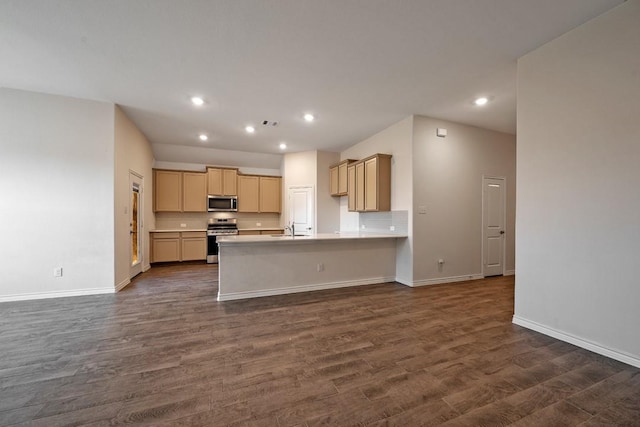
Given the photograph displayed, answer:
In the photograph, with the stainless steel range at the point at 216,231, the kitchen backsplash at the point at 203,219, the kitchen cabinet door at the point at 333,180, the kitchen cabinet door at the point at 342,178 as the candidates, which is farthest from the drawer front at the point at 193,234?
the kitchen cabinet door at the point at 342,178

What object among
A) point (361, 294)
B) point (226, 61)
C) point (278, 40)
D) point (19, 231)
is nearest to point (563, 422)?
point (361, 294)

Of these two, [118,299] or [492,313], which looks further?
[118,299]

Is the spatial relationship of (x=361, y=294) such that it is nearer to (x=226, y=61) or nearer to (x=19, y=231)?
(x=226, y=61)

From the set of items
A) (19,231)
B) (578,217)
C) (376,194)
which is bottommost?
(19,231)

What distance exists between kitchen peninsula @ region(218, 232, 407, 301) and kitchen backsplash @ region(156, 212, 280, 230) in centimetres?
371

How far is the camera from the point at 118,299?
12.4 ft

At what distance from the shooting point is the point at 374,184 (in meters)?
4.93

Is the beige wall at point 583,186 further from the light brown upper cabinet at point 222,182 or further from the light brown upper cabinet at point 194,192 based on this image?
the light brown upper cabinet at point 194,192

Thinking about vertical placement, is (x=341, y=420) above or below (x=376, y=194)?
below

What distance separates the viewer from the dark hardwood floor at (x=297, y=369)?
5.24 feet

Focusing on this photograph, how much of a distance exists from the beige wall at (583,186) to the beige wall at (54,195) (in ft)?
18.7

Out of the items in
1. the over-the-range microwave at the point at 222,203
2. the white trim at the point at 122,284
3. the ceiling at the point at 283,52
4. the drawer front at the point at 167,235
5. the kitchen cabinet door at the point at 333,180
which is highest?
A: the ceiling at the point at 283,52

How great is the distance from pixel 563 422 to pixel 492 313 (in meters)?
1.84

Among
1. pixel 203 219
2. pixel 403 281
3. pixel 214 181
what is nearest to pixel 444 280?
pixel 403 281
